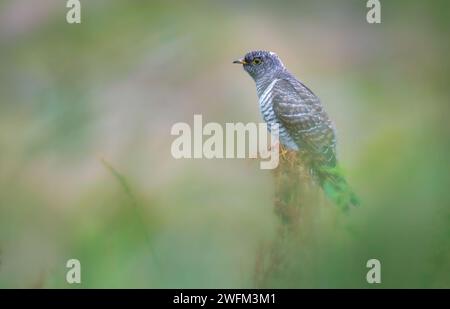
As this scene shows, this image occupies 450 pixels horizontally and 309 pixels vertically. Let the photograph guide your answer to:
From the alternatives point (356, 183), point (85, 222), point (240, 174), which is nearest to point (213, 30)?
point (240, 174)

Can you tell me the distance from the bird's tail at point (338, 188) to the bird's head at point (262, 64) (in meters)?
2.35

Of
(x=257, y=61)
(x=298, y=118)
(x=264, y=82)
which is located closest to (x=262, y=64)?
(x=257, y=61)

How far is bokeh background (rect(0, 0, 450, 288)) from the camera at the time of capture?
14.1ft

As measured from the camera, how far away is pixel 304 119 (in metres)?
6.62

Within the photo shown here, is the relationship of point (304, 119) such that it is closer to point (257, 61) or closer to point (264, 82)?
point (264, 82)

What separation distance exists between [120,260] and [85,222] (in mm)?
1030

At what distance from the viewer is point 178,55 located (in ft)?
29.7

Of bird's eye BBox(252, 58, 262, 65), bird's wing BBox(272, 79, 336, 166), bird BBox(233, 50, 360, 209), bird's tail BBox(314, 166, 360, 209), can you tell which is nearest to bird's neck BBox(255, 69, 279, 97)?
bird BBox(233, 50, 360, 209)
